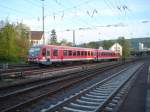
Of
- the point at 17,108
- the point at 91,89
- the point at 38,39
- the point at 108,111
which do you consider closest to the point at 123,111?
the point at 108,111

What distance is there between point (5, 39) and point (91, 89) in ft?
165

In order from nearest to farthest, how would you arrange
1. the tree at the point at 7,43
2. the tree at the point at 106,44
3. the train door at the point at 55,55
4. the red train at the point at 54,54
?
the red train at the point at 54,54
the train door at the point at 55,55
the tree at the point at 7,43
the tree at the point at 106,44

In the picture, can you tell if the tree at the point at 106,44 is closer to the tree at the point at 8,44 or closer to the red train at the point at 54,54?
the tree at the point at 8,44

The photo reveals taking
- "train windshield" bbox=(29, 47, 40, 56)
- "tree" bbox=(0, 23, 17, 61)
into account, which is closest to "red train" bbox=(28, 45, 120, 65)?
"train windshield" bbox=(29, 47, 40, 56)

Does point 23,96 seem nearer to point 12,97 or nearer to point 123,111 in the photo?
point 12,97

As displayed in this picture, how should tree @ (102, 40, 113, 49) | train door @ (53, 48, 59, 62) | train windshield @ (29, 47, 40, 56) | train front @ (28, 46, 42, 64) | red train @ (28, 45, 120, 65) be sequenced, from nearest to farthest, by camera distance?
train front @ (28, 46, 42, 64) → red train @ (28, 45, 120, 65) → train windshield @ (29, 47, 40, 56) → train door @ (53, 48, 59, 62) → tree @ (102, 40, 113, 49)

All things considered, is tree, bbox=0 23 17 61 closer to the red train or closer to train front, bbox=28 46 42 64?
the red train

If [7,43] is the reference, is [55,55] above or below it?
below

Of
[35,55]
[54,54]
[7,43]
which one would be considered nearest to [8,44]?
[7,43]

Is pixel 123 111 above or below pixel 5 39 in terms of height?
below

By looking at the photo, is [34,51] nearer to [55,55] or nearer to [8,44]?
[55,55]

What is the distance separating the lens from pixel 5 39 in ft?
Result: 218

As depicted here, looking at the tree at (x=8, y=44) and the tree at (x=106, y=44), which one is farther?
the tree at (x=106, y=44)

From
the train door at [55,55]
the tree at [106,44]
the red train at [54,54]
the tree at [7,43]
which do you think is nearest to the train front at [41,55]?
the red train at [54,54]
